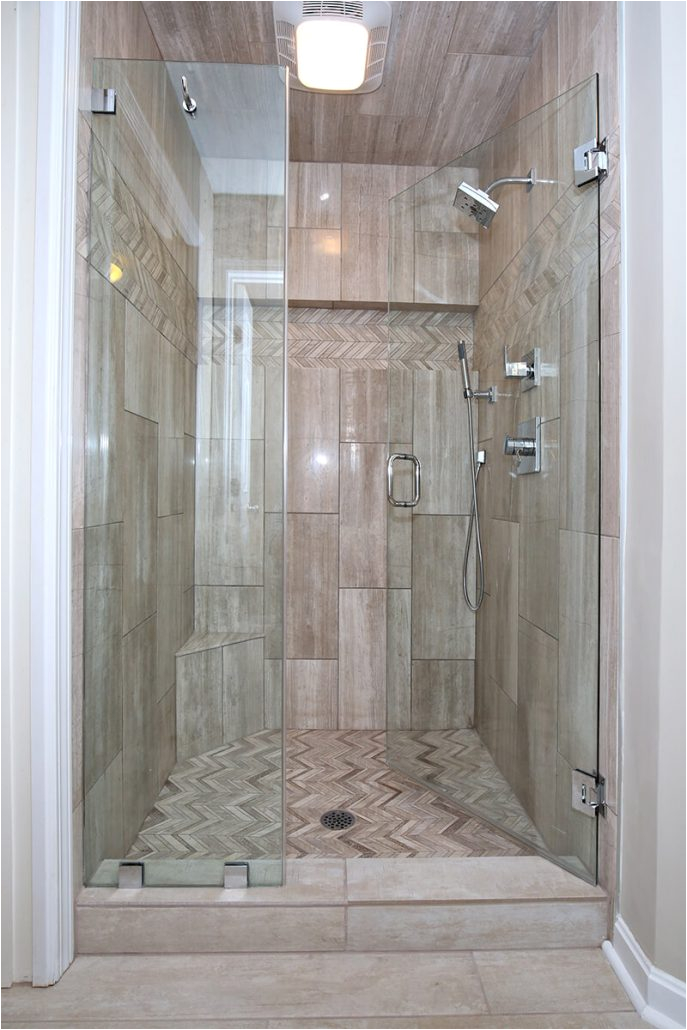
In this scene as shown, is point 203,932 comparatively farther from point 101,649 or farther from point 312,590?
point 312,590

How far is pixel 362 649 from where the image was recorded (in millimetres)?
2889

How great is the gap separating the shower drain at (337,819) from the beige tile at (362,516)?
1.10 m

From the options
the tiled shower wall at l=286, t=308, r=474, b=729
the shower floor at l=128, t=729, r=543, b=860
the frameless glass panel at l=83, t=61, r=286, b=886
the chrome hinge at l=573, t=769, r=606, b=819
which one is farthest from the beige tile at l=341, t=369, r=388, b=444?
the chrome hinge at l=573, t=769, r=606, b=819

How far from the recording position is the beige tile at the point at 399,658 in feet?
7.54

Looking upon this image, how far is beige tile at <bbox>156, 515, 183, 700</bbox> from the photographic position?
5.42 ft

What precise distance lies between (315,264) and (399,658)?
1.80 meters

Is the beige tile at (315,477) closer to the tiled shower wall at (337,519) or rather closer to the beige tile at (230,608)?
the tiled shower wall at (337,519)

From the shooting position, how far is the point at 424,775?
219 cm

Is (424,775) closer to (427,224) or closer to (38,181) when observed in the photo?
(427,224)

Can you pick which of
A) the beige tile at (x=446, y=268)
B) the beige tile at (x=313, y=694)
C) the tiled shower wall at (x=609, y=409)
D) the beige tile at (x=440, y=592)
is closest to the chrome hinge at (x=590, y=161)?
the tiled shower wall at (x=609, y=409)

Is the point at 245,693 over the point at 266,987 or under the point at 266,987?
over

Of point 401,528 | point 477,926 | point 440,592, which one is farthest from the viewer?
point 401,528

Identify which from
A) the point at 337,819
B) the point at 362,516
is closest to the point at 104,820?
the point at 337,819

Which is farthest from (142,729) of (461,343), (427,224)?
(427,224)
